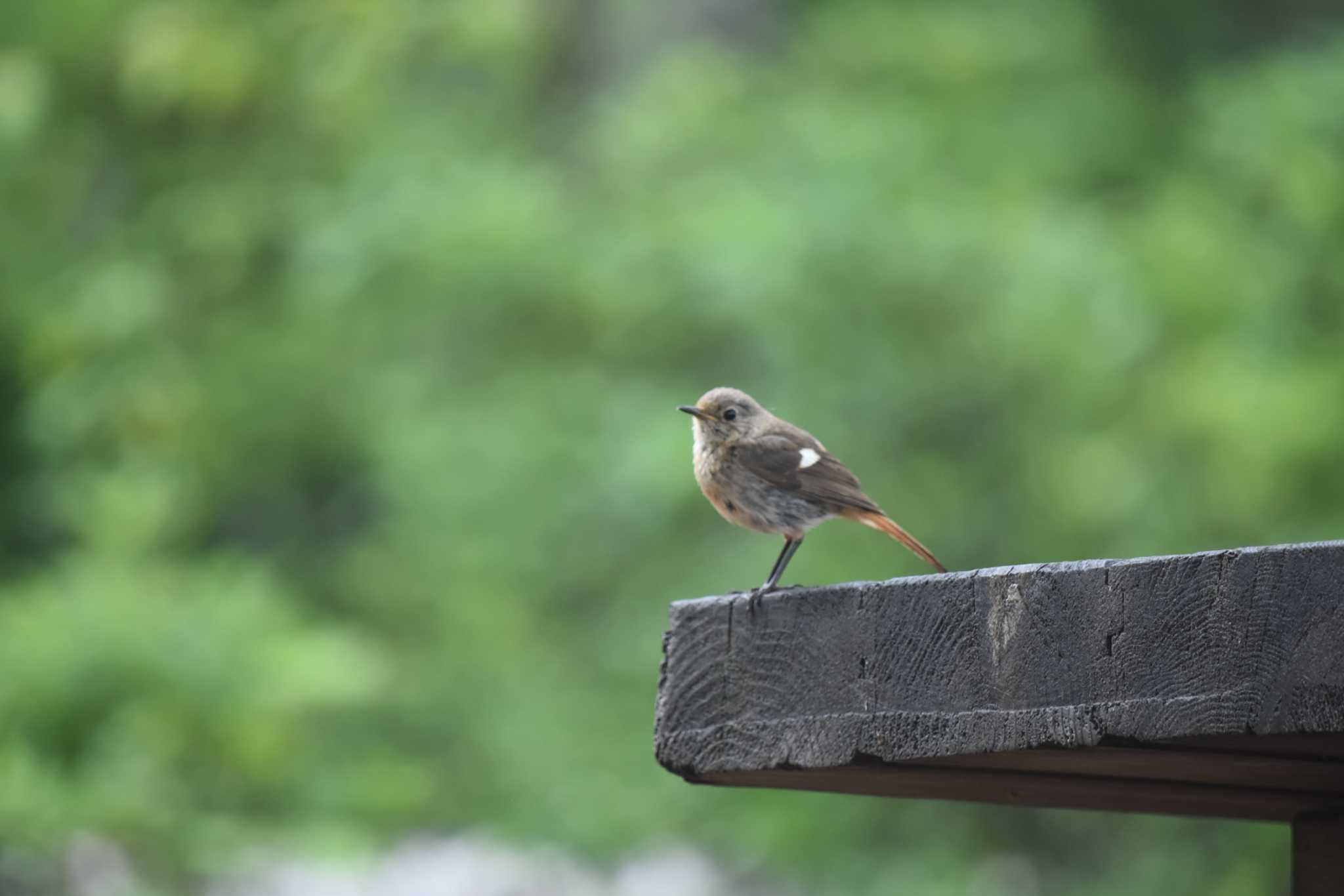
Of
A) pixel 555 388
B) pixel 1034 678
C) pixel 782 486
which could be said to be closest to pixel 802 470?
pixel 782 486

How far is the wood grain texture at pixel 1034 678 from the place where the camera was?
223 centimetres

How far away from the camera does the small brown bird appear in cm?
441

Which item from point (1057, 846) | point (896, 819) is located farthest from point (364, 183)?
point (1057, 846)

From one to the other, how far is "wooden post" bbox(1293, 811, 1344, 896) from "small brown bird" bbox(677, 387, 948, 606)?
1320 mm

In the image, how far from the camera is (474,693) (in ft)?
31.7

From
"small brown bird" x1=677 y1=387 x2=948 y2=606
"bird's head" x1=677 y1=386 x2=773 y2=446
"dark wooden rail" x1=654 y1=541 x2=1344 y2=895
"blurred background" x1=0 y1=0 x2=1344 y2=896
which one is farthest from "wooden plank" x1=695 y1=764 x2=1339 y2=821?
"blurred background" x1=0 y1=0 x2=1344 y2=896

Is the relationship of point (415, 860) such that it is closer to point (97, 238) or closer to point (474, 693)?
point (474, 693)

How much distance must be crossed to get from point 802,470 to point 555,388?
5107 millimetres

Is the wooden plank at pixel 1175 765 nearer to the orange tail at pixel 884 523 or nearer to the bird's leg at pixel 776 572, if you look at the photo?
the bird's leg at pixel 776 572

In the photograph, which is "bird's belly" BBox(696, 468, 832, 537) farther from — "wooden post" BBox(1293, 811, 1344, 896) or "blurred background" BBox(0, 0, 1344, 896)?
"blurred background" BBox(0, 0, 1344, 896)

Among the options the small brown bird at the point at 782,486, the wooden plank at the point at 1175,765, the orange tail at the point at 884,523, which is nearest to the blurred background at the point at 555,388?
the orange tail at the point at 884,523

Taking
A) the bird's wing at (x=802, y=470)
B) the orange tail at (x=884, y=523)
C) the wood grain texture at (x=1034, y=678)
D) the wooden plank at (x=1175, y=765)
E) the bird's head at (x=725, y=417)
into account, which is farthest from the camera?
the bird's head at (x=725, y=417)

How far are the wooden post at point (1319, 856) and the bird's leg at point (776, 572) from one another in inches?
45.9

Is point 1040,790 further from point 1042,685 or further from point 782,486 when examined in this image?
point 782,486
